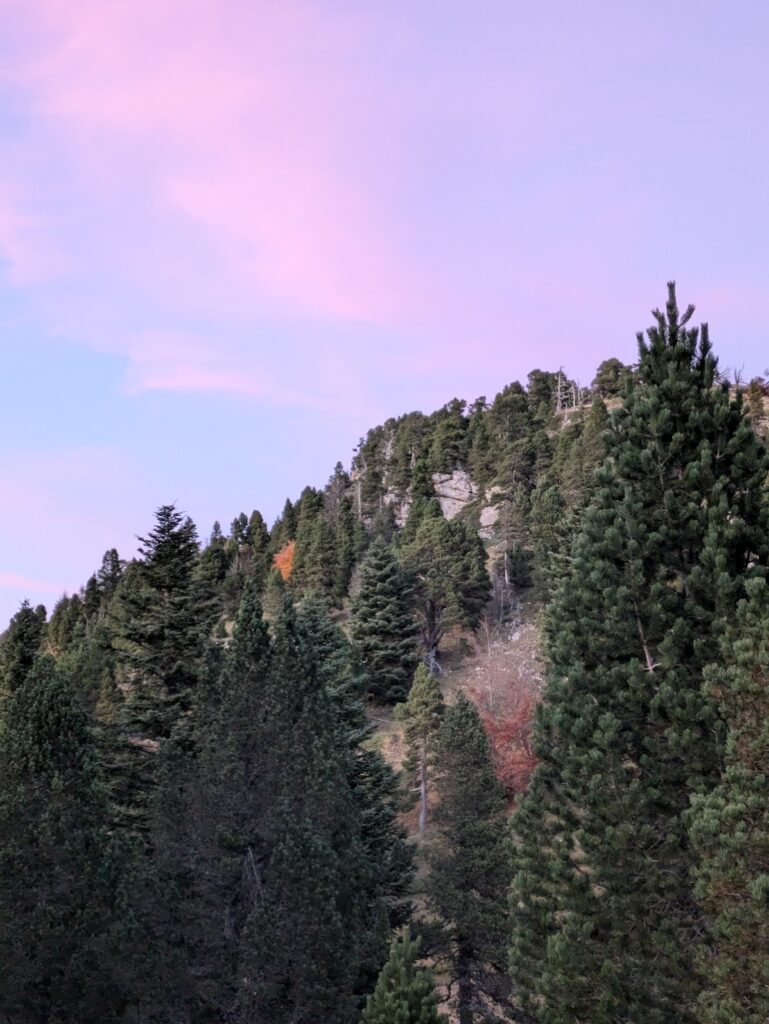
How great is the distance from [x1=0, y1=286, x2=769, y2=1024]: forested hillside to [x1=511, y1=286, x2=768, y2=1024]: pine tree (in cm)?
5

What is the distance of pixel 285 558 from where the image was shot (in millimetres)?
94438

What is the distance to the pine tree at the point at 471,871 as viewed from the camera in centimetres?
2377

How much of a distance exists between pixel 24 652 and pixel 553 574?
102ft

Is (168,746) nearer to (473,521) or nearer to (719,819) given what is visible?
(719,819)

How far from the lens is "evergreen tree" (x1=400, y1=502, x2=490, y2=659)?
194 ft

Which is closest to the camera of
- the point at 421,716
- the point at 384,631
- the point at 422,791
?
the point at 421,716

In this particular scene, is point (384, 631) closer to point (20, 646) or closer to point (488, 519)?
point (20, 646)

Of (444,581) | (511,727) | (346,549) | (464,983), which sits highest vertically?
(346,549)

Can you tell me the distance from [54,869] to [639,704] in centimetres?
A: 1407

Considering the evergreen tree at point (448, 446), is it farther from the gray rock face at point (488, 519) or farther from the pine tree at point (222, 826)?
the pine tree at point (222, 826)

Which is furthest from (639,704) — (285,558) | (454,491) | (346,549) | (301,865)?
(285,558)

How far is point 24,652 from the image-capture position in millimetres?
29844

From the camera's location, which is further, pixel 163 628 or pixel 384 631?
pixel 384 631

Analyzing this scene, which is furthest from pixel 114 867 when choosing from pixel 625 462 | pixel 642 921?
pixel 625 462
